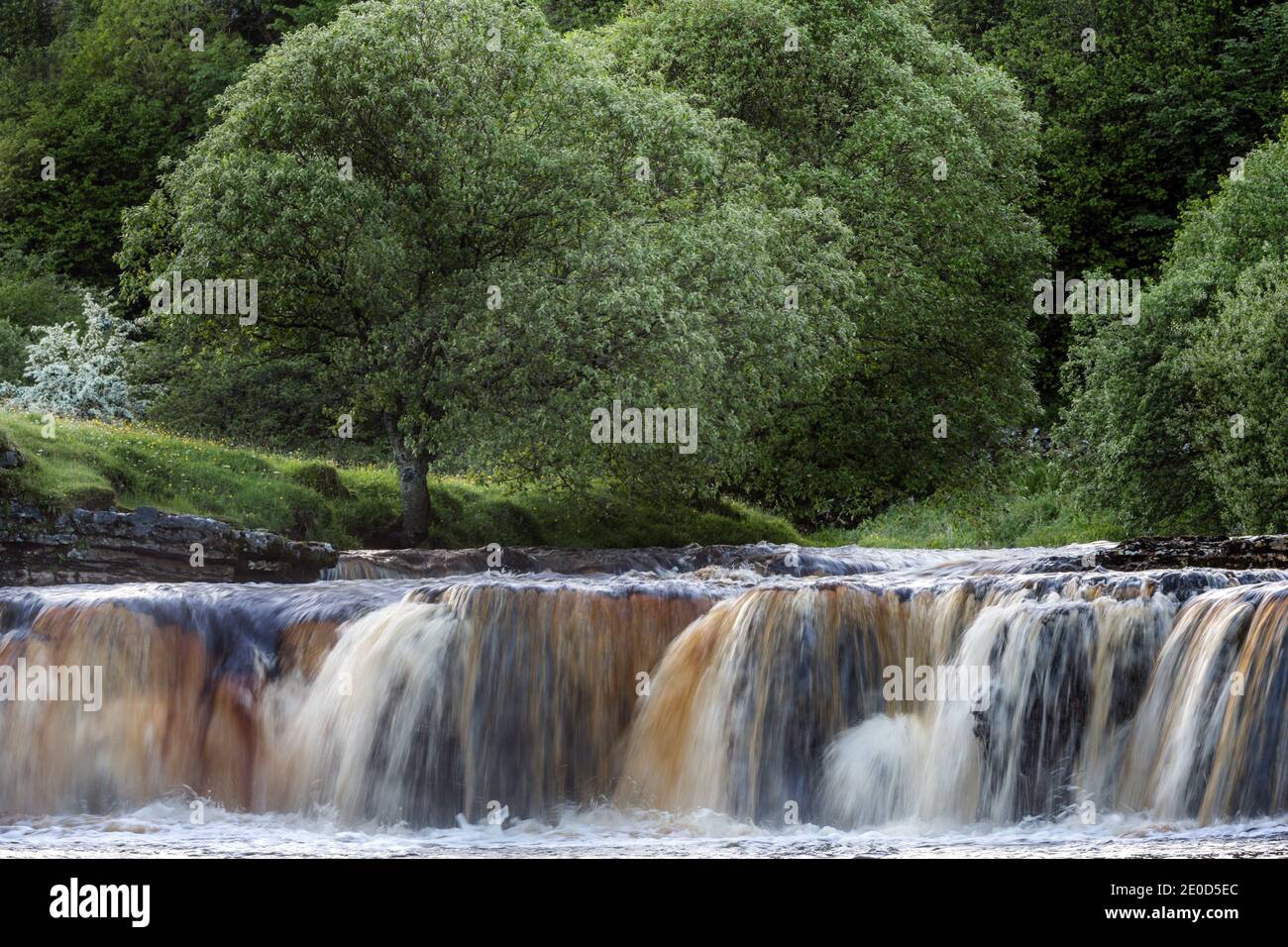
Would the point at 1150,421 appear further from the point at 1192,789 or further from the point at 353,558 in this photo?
the point at 1192,789

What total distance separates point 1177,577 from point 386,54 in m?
19.6

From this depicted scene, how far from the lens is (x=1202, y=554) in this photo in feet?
96.0

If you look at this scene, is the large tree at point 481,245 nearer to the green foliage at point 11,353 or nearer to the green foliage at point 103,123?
the green foliage at point 11,353

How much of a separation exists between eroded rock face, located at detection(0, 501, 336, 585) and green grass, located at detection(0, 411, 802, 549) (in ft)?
1.62

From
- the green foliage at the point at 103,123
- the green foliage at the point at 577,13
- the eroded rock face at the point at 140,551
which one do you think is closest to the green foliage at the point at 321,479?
the eroded rock face at the point at 140,551

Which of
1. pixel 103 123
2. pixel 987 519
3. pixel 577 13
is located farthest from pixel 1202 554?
pixel 103 123

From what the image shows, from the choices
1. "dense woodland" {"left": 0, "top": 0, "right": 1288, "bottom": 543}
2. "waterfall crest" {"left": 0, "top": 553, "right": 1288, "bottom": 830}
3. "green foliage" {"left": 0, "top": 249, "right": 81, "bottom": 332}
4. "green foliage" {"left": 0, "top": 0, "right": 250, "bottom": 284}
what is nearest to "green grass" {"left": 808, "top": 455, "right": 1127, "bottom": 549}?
"dense woodland" {"left": 0, "top": 0, "right": 1288, "bottom": 543}

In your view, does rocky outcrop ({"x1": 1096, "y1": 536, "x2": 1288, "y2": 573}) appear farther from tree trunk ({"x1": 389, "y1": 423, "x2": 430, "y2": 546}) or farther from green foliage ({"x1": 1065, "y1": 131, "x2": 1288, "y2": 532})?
tree trunk ({"x1": 389, "y1": 423, "x2": 430, "y2": 546})

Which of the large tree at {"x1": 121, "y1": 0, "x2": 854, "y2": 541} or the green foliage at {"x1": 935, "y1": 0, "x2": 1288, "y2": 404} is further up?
the green foliage at {"x1": 935, "y1": 0, "x2": 1288, "y2": 404}

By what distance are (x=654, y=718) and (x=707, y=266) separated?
1458cm

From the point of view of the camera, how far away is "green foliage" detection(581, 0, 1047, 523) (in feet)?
142

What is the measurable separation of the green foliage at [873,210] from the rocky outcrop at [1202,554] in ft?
40.2

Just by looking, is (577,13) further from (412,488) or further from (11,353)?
(412,488)

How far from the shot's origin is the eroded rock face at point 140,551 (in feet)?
96.8
